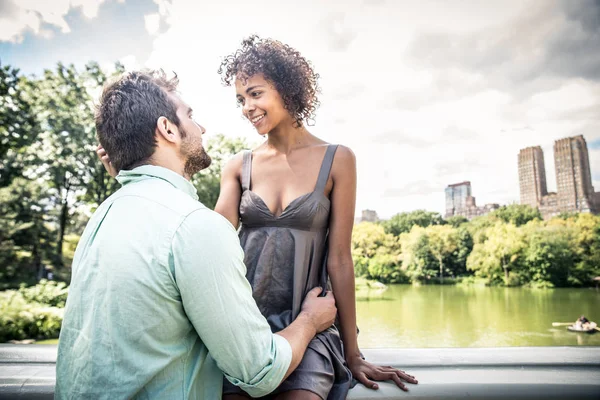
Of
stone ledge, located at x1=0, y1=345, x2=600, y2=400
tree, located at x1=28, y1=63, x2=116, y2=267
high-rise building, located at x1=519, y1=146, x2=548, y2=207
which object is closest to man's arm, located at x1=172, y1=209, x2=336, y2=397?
stone ledge, located at x1=0, y1=345, x2=600, y2=400

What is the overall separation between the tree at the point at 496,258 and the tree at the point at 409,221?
3.85 metres

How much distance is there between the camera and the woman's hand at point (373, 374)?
100 centimetres

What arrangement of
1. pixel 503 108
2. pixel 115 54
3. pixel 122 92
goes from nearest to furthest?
pixel 122 92 < pixel 115 54 < pixel 503 108

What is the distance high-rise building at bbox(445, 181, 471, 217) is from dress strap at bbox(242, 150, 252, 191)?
2679cm

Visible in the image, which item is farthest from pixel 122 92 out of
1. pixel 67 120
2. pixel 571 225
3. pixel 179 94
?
pixel 571 225

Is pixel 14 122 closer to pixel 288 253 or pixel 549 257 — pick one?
pixel 288 253

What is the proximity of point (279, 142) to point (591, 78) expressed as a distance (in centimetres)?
3344

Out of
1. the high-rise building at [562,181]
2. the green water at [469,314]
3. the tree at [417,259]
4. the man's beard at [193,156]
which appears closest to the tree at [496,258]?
the green water at [469,314]

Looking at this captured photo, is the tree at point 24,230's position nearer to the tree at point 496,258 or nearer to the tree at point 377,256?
the tree at point 377,256

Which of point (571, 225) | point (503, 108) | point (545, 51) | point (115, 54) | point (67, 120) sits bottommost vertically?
point (571, 225)

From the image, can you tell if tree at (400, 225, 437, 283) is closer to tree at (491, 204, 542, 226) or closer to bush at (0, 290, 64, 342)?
tree at (491, 204, 542, 226)

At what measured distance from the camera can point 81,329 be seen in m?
0.65

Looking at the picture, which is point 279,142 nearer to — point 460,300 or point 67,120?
point 67,120

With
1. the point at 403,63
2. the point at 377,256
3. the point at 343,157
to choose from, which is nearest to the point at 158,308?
the point at 343,157
